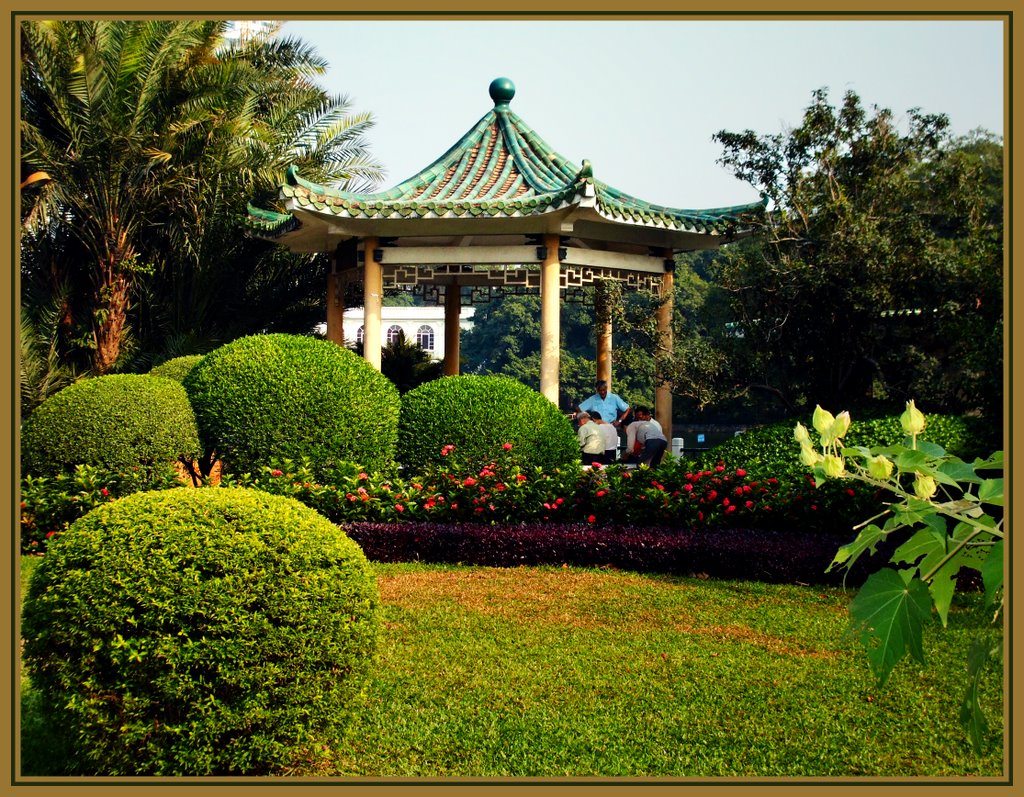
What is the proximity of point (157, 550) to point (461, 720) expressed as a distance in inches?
60.6

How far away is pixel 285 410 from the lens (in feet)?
27.5

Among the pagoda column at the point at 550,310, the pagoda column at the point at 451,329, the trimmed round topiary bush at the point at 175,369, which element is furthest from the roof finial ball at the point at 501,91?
the trimmed round topiary bush at the point at 175,369

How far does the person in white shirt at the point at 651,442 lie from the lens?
35.0ft

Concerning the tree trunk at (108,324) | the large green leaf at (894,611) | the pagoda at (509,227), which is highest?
the pagoda at (509,227)

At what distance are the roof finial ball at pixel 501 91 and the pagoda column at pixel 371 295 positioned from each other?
2625 millimetres

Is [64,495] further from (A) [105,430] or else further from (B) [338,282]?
(B) [338,282]

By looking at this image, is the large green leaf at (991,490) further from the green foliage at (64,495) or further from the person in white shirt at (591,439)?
the person in white shirt at (591,439)

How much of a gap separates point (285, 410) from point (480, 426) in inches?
64.0

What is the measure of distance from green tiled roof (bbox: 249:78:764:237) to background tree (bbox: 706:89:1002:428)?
66cm

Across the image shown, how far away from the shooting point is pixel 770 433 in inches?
358

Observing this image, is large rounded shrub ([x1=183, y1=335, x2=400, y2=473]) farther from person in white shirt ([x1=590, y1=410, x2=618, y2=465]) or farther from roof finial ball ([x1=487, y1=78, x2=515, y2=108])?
roof finial ball ([x1=487, y1=78, x2=515, y2=108])

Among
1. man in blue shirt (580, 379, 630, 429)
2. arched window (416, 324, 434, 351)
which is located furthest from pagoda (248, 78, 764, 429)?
arched window (416, 324, 434, 351)

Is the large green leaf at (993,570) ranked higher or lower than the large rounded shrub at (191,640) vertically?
A: higher

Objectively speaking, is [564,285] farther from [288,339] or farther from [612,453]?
[288,339]
